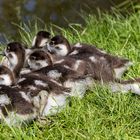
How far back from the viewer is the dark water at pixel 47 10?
8641 mm

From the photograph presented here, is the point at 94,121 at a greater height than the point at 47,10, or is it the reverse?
the point at 94,121

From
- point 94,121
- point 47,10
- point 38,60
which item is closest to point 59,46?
point 38,60

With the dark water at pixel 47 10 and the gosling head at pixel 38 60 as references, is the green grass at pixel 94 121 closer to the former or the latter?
the gosling head at pixel 38 60

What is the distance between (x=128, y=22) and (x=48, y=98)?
6.31 feet

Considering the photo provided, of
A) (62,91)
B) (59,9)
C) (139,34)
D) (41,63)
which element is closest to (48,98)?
(62,91)

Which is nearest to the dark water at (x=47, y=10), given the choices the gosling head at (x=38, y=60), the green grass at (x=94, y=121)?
the gosling head at (x=38, y=60)

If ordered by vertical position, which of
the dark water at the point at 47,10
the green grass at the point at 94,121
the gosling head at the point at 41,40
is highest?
the gosling head at the point at 41,40

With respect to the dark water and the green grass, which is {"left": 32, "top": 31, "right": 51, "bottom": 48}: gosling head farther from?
the dark water

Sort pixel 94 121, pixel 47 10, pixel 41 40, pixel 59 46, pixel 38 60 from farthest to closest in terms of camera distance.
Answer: pixel 47 10, pixel 41 40, pixel 59 46, pixel 38 60, pixel 94 121

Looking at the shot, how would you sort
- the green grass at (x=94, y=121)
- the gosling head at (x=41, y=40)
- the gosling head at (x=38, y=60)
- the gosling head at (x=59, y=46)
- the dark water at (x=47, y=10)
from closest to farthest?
the green grass at (x=94, y=121), the gosling head at (x=38, y=60), the gosling head at (x=59, y=46), the gosling head at (x=41, y=40), the dark water at (x=47, y=10)

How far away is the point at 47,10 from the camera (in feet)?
30.4

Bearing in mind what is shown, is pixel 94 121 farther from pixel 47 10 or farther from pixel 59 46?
pixel 47 10

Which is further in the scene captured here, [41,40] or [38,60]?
[41,40]

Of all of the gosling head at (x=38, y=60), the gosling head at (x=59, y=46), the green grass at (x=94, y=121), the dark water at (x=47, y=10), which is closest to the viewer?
the green grass at (x=94, y=121)
